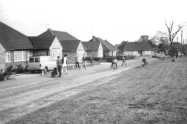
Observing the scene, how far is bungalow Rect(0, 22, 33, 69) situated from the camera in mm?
26523

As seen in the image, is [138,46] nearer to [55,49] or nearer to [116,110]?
[55,49]

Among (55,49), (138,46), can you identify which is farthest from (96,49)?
(138,46)

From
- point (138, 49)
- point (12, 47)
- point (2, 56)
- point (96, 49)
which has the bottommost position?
point (2, 56)

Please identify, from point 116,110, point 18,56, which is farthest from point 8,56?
point 116,110

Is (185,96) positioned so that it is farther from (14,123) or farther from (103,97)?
(14,123)

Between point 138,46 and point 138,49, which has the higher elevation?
point 138,46

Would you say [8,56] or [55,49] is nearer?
[8,56]

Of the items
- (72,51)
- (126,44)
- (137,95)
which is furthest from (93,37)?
(137,95)

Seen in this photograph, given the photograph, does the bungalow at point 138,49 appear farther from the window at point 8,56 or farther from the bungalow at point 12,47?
the window at point 8,56

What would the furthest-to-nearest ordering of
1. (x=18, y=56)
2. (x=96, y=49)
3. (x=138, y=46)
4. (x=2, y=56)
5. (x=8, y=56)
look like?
(x=138, y=46)
(x=96, y=49)
(x=18, y=56)
(x=8, y=56)
(x=2, y=56)

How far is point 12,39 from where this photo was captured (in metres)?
30.5

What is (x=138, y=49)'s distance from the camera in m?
98.1

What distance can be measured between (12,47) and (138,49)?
76.7 metres

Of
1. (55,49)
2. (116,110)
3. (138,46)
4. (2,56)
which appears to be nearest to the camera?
(116,110)
